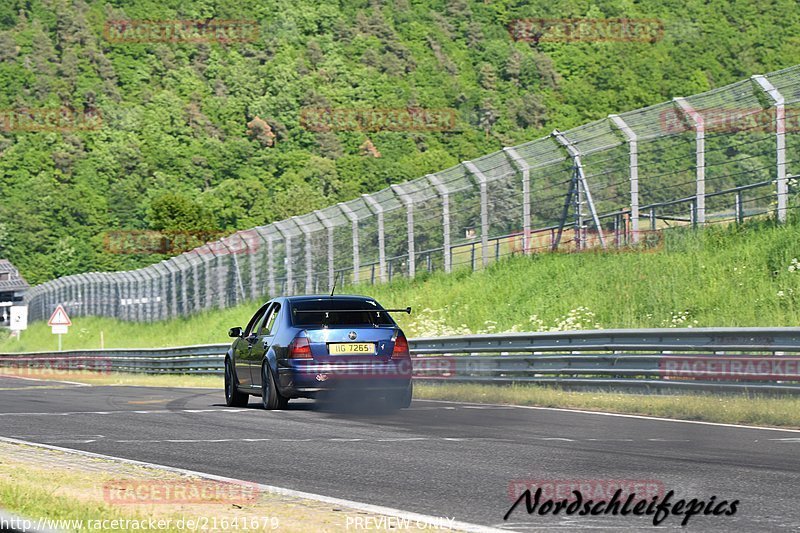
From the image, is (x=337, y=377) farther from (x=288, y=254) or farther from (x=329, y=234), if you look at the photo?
(x=288, y=254)

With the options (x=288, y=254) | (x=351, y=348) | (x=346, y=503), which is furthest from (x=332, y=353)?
(x=288, y=254)

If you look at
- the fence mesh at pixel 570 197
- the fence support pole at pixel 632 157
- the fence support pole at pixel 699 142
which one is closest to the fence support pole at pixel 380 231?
the fence mesh at pixel 570 197

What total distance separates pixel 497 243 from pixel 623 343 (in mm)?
11060

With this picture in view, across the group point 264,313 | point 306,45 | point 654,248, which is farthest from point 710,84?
point 264,313

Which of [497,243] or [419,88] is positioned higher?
[419,88]

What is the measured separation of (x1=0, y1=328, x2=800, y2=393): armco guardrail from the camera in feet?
48.6

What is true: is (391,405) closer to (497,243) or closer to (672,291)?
(672,291)

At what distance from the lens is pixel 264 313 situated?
59.8 ft

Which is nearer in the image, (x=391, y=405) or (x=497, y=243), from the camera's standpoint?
(x=391, y=405)

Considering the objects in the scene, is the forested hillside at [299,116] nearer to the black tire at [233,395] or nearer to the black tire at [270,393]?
the black tire at [233,395]

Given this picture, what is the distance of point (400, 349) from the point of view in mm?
16547

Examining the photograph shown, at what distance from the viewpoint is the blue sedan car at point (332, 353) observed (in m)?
16.2

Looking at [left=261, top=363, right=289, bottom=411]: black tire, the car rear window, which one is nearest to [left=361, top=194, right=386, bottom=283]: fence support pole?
the car rear window

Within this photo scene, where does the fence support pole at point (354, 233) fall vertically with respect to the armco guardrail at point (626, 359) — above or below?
above
